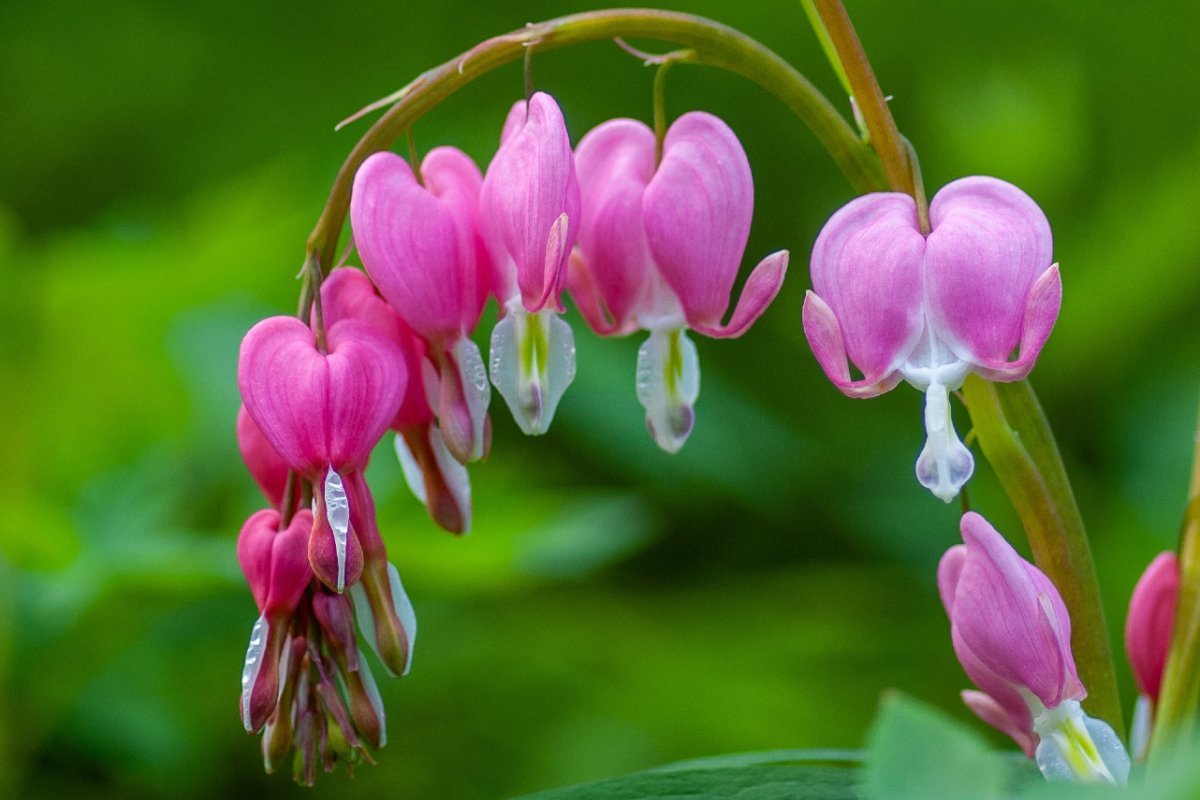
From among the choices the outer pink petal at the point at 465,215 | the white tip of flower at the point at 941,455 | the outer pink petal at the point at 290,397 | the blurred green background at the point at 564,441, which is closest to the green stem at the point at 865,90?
the white tip of flower at the point at 941,455

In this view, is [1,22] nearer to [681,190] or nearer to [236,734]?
[236,734]

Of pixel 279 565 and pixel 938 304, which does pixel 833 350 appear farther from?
pixel 279 565

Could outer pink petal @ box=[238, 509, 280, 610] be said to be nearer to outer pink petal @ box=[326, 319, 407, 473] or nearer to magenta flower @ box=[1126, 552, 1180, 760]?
outer pink petal @ box=[326, 319, 407, 473]

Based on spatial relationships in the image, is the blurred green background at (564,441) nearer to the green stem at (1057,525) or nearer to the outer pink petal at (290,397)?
the outer pink petal at (290,397)

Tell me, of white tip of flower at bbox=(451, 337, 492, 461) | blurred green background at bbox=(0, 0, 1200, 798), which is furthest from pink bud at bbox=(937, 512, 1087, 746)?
blurred green background at bbox=(0, 0, 1200, 798)

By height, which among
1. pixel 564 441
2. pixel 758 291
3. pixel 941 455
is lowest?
pixel 564 441

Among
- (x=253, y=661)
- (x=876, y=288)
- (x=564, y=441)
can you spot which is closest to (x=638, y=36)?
(x=876, y=288)
